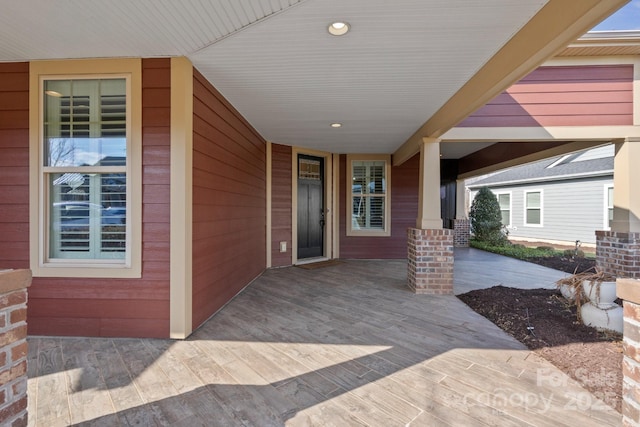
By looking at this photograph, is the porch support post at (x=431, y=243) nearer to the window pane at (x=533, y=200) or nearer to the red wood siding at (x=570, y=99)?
the red wood siding at (x=570, y=99)

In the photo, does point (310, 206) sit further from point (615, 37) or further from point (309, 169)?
point (615, 37)

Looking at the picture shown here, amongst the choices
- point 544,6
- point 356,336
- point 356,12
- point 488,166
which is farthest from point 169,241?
point 488,166

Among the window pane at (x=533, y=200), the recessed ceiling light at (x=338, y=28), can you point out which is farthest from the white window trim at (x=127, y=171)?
the window pane at (x=533, y=200)

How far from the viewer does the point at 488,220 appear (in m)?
8.91

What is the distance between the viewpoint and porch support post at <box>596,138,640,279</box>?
3.73 metres

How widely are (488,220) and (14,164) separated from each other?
10.4m

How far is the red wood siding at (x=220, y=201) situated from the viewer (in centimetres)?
275

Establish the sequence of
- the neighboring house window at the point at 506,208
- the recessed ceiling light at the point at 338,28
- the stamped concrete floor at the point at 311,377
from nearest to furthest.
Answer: the stamped concrete floor at the point at 311,377
the recessed ceiling light at the point at 338,28
the neighboring house window at the point at 506,208

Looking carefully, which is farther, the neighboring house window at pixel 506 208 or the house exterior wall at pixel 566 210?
the neighboring house window at pixel 506 208

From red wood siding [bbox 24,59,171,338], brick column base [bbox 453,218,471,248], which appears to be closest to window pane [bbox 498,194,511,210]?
brick column base [bbox 453,218,471,248]

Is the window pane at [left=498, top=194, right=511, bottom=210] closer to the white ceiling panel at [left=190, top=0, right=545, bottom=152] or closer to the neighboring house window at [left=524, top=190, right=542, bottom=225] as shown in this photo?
the neighboring house window at [left=524, top=190, right=542, bottom=225]

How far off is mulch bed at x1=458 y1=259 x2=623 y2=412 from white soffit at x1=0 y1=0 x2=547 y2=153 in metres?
2.49

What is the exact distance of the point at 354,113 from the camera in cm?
380

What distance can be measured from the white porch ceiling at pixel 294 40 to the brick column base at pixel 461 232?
657cm
